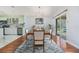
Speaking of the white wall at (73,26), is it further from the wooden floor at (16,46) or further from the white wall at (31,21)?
the white wall at (31,21)

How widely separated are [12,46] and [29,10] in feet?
2.66

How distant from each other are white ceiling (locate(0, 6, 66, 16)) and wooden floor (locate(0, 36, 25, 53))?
541mm

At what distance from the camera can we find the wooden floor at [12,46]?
2.56 metres

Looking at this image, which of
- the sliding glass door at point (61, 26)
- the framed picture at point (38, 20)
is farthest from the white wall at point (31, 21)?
the sliding glass door at point (61, 26)

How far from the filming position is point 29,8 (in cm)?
258

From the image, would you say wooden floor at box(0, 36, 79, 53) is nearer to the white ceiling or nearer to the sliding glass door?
the sliding glass door

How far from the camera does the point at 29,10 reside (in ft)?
8.58

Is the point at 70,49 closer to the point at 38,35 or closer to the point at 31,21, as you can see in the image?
the point at 38,35

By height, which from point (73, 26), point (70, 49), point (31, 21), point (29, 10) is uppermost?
point (29, 10)

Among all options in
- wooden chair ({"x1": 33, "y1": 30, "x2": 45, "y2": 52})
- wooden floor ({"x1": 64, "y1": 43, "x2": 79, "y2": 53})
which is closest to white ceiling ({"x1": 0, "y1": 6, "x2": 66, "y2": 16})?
wooden chair ({"x1": 33, "y1": 30, "x2": 45, "y2": 52})

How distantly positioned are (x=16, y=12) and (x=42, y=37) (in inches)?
33.1

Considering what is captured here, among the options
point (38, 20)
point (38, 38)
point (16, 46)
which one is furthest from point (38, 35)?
point (16, 46)

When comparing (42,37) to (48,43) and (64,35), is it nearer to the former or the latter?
(48,43)
